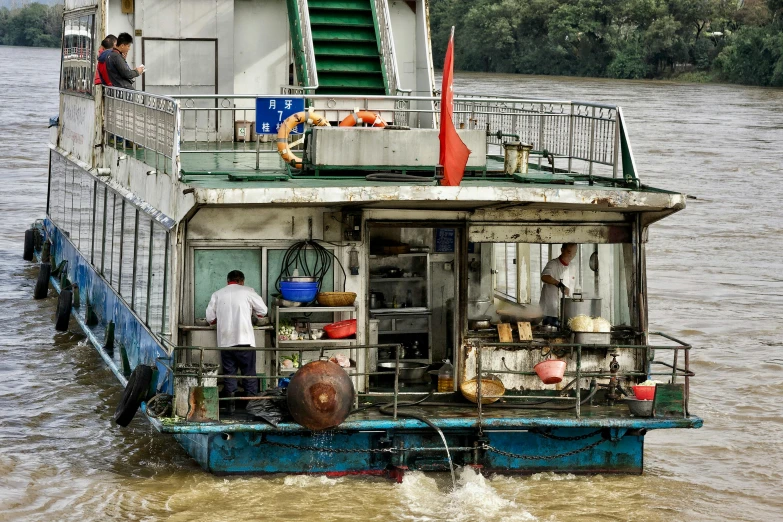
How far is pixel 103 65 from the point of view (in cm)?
1406

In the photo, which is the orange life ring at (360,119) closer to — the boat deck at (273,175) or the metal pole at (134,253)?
the boat deck at (273,175)

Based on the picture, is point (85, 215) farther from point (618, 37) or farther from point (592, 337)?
point (618, 37)

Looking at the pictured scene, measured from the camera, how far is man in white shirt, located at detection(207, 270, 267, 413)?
10047 millimetres

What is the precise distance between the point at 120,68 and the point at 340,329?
16.3 ft

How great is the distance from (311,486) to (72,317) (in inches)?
343

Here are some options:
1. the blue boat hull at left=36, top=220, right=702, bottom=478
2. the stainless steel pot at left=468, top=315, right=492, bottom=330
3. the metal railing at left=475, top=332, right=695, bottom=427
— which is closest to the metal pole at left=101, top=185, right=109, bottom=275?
the blue boat hull at left=36, top=220, right=702, bottom=478

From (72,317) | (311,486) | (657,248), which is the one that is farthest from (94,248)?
(657,248)

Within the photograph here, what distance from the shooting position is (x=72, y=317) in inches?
709

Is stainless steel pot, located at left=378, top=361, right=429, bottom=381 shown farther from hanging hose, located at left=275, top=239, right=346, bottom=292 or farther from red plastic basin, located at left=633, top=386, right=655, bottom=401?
red plastic basin, located at left=633, top=386, right=655, bottom=401

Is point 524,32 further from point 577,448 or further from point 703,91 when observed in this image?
point 577,448

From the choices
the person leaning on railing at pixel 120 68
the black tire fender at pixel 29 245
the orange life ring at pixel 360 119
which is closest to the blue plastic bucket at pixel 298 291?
the orange life ring at pixel 360 119

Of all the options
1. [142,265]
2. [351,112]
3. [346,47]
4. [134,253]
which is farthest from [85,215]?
[142,265]

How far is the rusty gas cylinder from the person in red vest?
573 cm

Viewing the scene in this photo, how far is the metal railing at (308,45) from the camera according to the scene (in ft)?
49.7
